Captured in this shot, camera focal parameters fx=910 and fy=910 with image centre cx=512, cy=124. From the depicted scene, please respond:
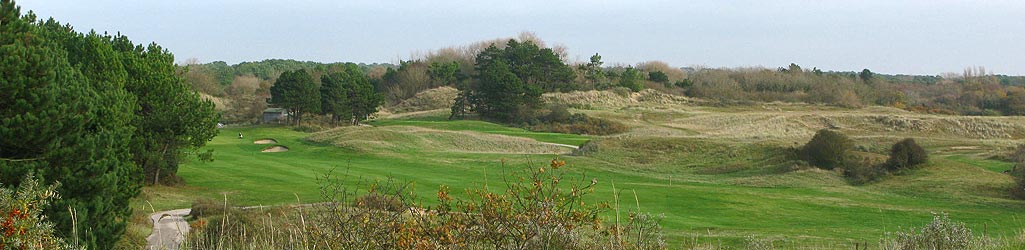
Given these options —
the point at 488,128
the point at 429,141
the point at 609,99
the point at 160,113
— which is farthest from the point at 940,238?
the point at 609,99

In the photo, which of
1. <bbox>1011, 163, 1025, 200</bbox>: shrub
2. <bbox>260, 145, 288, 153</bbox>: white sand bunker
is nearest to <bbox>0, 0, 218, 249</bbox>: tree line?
<bbox>1011, 163, 1025, 200</bbox>: shrub

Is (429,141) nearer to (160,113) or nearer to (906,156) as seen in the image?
(160,113)

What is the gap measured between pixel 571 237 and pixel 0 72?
1200cm

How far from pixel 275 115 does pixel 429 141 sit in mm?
25407

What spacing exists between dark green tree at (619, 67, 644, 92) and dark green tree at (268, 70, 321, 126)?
4437cm

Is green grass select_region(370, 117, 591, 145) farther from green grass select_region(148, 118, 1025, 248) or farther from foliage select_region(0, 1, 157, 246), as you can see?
foliage select_region(0, 1, 157, 246)

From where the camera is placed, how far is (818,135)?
130ft

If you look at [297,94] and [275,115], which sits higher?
[297,94]

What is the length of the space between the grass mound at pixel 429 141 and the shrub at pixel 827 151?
652 inches

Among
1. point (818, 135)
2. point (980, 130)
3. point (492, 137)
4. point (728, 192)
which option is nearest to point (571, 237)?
point (728, 192)

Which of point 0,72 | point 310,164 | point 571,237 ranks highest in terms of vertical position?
point 0,72

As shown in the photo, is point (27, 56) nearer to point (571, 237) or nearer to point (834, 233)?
point (571, 237)

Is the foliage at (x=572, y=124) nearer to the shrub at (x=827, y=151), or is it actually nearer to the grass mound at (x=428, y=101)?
the grass mound at (x=428, y=101)

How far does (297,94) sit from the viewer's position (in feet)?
225
